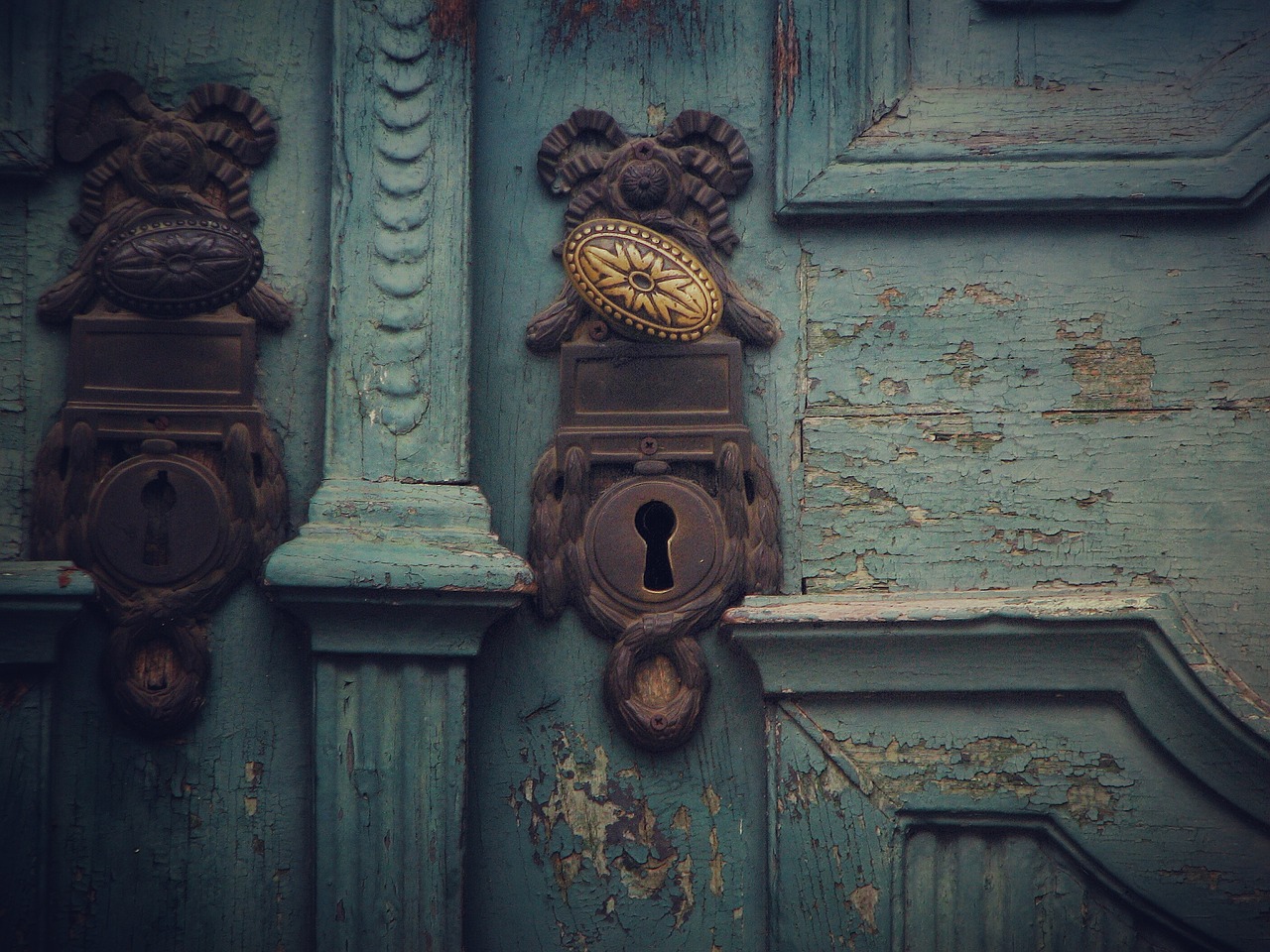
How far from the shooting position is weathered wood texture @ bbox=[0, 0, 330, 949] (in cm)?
131

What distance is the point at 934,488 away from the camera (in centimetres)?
136

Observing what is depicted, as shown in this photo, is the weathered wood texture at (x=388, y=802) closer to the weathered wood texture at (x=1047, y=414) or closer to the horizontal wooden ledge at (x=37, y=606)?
the horizontal wooden ledge at (x=37, y=606)

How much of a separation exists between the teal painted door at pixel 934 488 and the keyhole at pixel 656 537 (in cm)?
9

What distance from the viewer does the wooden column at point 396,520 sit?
1253 millimetres

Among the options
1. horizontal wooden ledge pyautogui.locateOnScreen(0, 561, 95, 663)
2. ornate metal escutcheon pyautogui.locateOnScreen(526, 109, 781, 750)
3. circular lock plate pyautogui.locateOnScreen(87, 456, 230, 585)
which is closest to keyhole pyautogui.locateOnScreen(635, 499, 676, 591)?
ornate metal escutcheon pyautogui.locateOnScreen(526, 109, 781, 750)

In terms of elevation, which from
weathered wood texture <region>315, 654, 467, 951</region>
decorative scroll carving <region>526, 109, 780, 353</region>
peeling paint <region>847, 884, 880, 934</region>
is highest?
decorative scroll carving <region>526, 109, 780, 353</region>

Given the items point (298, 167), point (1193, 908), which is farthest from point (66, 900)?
point (1193, 908)

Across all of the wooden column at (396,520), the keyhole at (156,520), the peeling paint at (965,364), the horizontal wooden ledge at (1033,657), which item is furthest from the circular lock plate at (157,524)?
the peeling paint at (965,364)

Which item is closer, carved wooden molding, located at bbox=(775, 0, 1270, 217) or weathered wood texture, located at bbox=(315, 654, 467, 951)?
weathered wood texture, located at bbox=(315, 654, 467, 951)

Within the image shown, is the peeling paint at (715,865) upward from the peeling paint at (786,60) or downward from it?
downward

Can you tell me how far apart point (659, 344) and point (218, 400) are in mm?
499

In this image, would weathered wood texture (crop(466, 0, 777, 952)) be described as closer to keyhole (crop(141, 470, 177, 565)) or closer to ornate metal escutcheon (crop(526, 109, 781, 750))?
ornate metal escutcheon (crop(526, 109, 781, 750))

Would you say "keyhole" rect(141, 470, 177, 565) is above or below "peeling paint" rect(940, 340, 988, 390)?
below

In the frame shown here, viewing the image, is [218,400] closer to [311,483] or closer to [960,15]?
[311,483]
